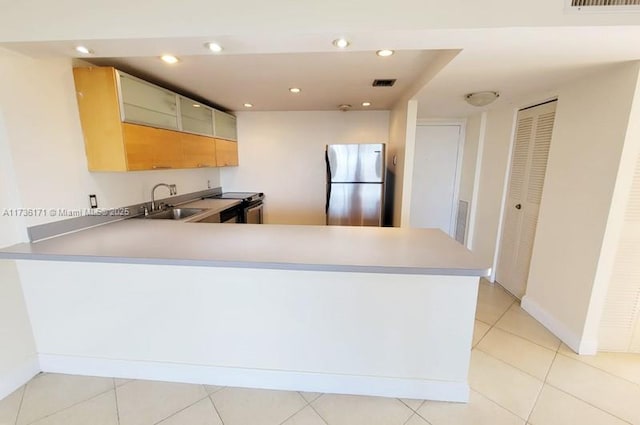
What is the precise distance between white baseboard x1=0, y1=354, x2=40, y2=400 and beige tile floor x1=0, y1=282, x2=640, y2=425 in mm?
44

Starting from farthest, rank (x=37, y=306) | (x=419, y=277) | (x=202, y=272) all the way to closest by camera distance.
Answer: (x=37, y=306) < (x=202, y=272) < (x=419, y=277)

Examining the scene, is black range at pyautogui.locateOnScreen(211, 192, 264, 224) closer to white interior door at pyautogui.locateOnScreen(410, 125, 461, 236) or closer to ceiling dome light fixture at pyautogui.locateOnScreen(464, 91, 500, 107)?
white interior door at pyautogui.locateOnScreen(410, 125, 461, 236)

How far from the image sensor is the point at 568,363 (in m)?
1.92

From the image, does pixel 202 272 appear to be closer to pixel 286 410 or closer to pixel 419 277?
pixel 286 410

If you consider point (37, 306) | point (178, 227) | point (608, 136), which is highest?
point (608, 136)

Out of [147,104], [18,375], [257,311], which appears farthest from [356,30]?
[18,375]

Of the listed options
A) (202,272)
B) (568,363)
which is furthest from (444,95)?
(202,272)

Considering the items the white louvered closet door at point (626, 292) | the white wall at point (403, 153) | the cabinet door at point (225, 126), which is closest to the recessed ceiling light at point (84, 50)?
the cabinet door at point (225, 126)

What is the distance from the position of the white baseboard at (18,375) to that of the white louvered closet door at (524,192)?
161 inches

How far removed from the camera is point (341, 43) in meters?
1.38

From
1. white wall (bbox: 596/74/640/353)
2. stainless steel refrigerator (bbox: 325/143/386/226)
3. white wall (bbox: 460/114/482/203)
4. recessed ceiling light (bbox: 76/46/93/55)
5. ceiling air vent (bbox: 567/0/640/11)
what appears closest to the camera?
ceiling air vent (bbox: 567/0/640/11)

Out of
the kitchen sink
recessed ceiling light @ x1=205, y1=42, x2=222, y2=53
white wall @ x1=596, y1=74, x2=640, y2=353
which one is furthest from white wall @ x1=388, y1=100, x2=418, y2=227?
the kitchen sink

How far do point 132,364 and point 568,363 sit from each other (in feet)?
9.92

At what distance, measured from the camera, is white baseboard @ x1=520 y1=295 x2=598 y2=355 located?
1.99 metres
